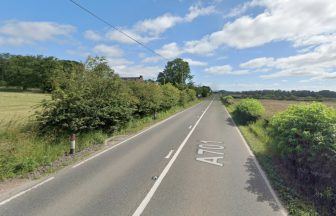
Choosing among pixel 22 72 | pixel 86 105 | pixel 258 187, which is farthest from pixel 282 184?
pixel 22 72

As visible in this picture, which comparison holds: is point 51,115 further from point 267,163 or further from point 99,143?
point 267,163

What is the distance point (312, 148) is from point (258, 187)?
1871 mm

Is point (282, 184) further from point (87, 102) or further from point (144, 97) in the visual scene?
point (144, 97)

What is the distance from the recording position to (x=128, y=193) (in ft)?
19.3

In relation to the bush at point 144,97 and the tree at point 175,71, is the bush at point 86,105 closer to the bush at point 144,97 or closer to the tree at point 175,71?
the bush at point 144,97

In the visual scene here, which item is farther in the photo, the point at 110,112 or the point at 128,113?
the point at 128,113

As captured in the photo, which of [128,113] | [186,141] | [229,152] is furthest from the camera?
[128,113]

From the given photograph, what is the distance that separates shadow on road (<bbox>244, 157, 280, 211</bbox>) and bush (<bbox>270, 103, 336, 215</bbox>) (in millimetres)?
1001

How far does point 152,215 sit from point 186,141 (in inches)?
333

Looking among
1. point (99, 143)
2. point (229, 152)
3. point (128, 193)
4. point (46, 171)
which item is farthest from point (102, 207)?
point (99, 143)

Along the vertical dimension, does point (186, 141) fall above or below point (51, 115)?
below

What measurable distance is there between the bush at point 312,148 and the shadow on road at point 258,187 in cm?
100

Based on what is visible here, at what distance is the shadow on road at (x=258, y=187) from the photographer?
18.4 ft

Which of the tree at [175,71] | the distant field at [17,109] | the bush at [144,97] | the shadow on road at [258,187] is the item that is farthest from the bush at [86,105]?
the tree at [175,71]
